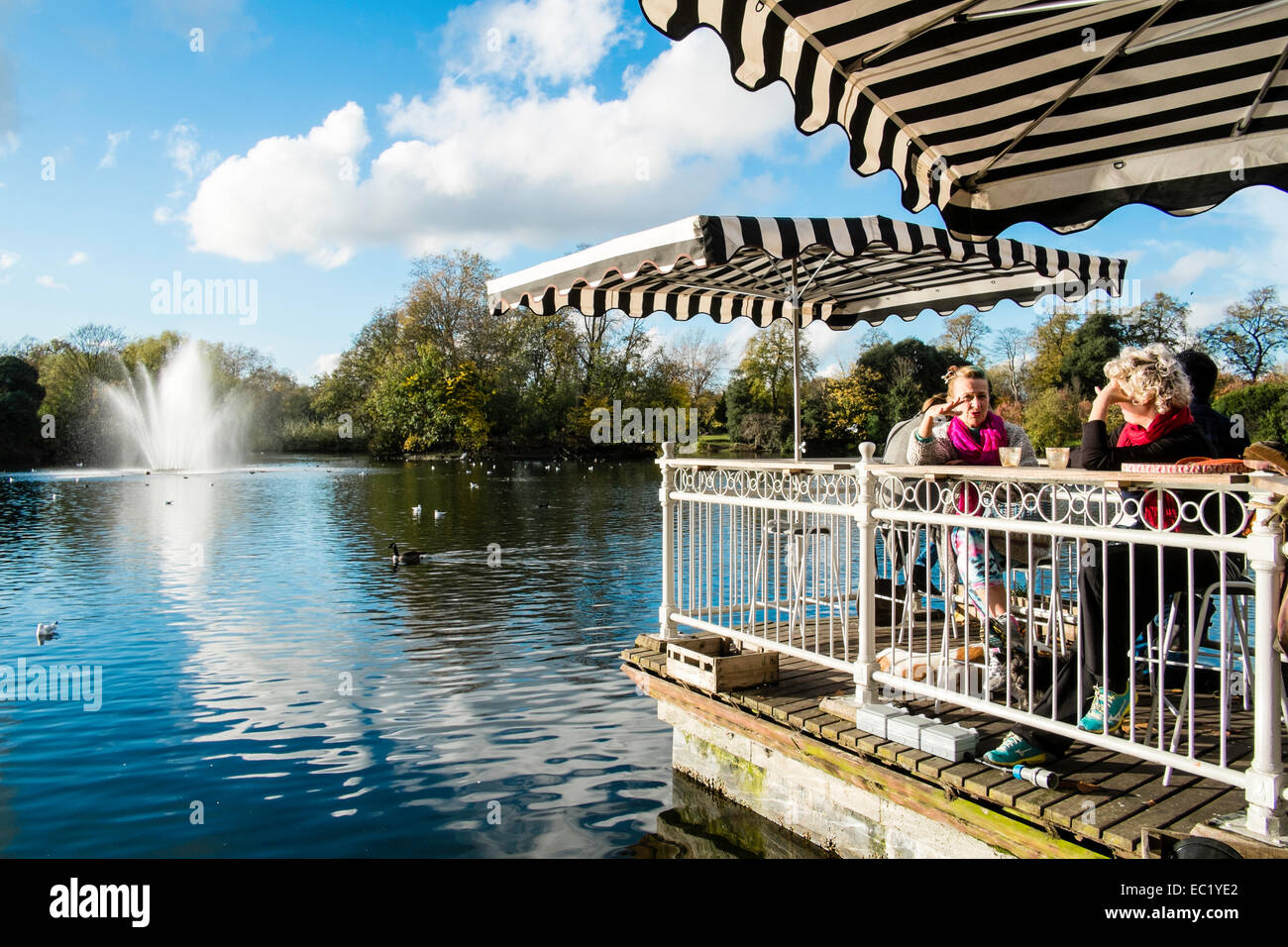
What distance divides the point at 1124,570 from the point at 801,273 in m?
4.48

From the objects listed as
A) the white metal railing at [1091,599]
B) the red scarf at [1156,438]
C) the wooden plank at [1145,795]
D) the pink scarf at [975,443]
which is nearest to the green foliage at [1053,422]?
the white metal railing at [1091,599]

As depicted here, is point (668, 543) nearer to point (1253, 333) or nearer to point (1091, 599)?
point (1091, 599)

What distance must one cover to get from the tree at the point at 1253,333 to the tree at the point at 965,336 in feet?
48.9

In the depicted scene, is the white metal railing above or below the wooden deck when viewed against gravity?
above

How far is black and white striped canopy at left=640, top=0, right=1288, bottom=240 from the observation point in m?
3.62

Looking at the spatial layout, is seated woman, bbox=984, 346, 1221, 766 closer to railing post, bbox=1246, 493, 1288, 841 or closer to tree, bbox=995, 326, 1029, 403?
railing post, bbox=1246, 493, 1288, 841

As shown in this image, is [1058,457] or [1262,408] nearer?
[1058,457]

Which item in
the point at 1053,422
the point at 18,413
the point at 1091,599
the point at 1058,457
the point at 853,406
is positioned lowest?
the point at 1091,599

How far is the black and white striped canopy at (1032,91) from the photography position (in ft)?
11.9

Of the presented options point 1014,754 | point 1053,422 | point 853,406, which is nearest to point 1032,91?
point 1014,754

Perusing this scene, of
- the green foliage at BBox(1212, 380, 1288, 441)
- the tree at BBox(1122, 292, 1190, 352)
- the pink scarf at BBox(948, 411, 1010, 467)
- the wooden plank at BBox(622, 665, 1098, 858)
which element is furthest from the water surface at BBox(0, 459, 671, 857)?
the tree at BBox(1122, 292, 1190, 352)

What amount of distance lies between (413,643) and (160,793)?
4.68 m

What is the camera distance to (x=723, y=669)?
5.90 m
